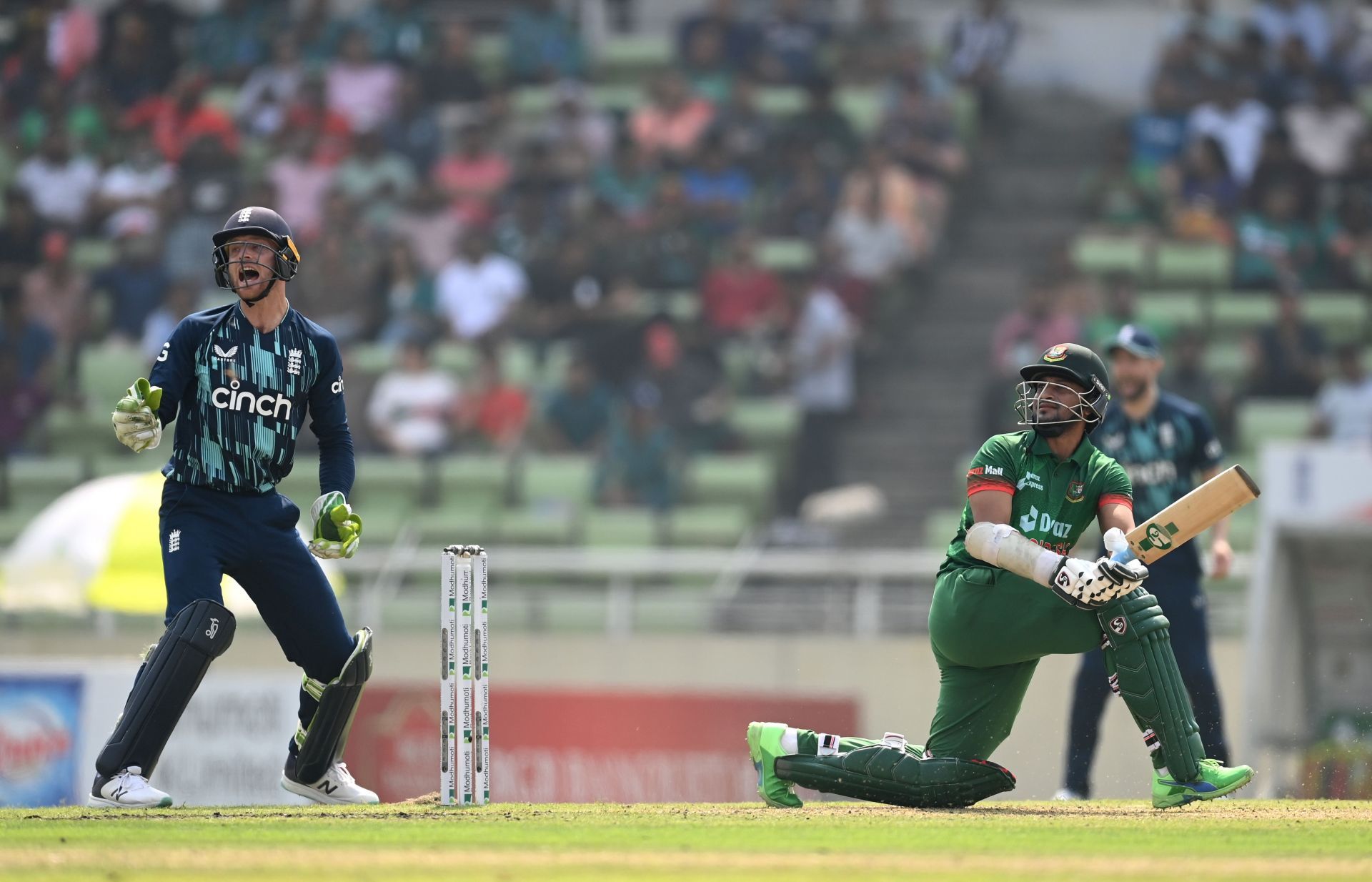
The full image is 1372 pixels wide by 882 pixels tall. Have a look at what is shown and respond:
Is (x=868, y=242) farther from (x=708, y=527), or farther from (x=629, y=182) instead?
(x=708, y=527)

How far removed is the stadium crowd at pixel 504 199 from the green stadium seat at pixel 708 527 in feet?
1.12

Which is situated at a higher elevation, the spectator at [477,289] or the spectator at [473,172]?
the spectator at [473,172]

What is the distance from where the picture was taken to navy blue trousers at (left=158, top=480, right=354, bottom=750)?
725 cm

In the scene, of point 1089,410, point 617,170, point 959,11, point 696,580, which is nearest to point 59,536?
point 696,580

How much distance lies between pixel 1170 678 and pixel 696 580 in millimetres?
8032

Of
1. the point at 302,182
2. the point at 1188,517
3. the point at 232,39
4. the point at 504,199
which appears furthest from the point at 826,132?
the point at 1188,517

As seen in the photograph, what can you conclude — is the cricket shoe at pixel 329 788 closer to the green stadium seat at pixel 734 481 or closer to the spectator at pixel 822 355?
the green stadium seat at pixel 734 481

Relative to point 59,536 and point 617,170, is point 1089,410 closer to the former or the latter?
point 59,536

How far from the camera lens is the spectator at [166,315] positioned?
17891 mm

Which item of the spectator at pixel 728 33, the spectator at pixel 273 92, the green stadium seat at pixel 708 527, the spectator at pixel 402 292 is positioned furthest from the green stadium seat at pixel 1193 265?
the spectator at pixel 273 92

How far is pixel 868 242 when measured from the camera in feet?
57.9

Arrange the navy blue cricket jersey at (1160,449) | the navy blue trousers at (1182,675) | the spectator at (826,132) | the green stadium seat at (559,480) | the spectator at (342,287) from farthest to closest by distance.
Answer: the spectator at (826,132), the spectator at (342,287), the green stadium seat at (559,480), the navy blue cricket jersey at (1160,449), the navy blue trousers at (1182,675)

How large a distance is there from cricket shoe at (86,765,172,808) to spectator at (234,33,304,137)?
1368 cm

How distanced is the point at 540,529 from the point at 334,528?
26.9 feet
